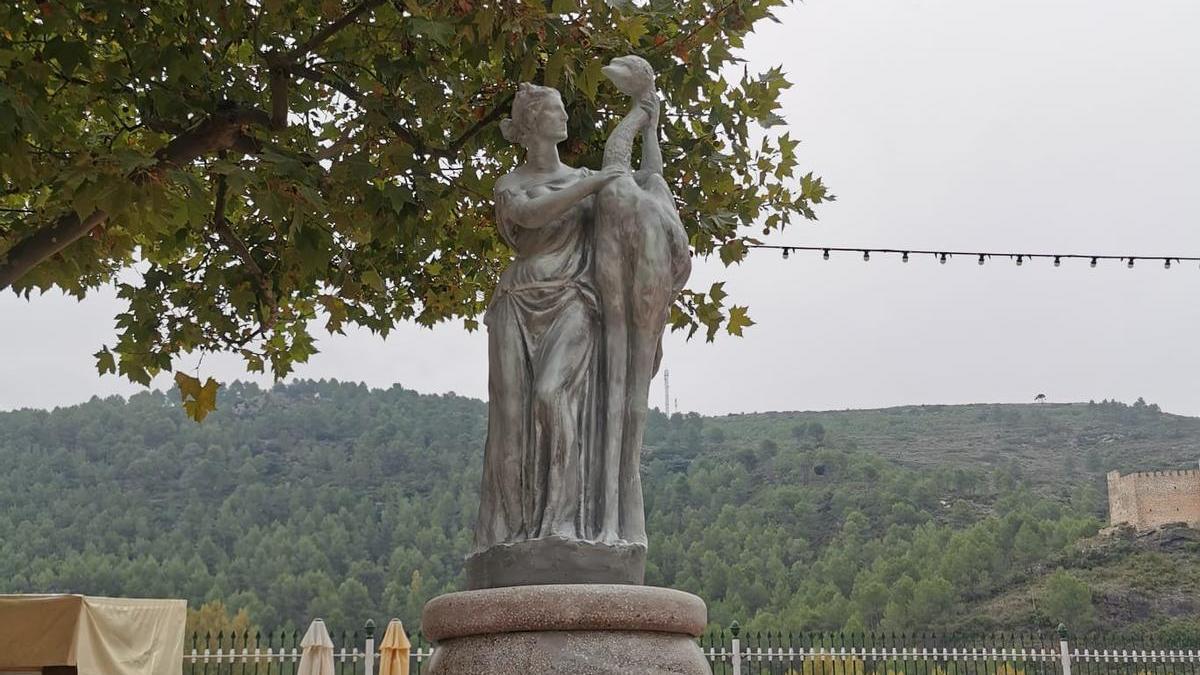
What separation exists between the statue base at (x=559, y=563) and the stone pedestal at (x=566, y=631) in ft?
0.55

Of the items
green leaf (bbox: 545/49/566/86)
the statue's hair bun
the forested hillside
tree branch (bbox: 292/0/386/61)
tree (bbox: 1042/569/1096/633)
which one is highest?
tree branch (bbox: 292/0/386/61)

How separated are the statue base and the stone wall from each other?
204ft

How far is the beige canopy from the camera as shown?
7.77 m

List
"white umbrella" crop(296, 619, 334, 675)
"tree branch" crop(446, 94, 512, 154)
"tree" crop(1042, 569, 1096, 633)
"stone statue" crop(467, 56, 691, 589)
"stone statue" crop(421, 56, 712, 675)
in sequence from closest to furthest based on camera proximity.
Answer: "stone statue" crop(421, 56, 712, 675) → "stone statue" crop(467, 56, 691, 589) → "tree branch" crop(446, 94, 512, 154) → "white umbrella" crop(296, 619, 334, 675) → "tree" crop(1042, 569, 1096, 633)

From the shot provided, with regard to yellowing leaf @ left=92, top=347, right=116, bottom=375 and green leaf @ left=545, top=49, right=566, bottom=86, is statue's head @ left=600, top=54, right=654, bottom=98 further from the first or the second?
yellowing leaf @ left=92, top=347, right=116, bottom=375

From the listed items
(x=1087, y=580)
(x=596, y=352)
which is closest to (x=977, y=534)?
(x=1087, y=580)

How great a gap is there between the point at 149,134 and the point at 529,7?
2865 mm

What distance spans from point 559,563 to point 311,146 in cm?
439

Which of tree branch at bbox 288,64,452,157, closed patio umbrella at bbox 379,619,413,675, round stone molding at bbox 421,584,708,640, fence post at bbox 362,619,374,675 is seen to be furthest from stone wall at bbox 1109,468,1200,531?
round stone molding at bbox 421,584,708,640

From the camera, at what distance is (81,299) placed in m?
8.90

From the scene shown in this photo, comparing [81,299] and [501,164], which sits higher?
[501,164]

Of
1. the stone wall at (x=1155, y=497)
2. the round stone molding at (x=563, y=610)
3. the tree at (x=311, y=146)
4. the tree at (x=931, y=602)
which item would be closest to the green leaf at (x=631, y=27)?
the tree at (x=311, y=146)

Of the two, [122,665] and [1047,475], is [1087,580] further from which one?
[122,665]

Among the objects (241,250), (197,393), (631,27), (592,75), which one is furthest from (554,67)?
(197,393)
